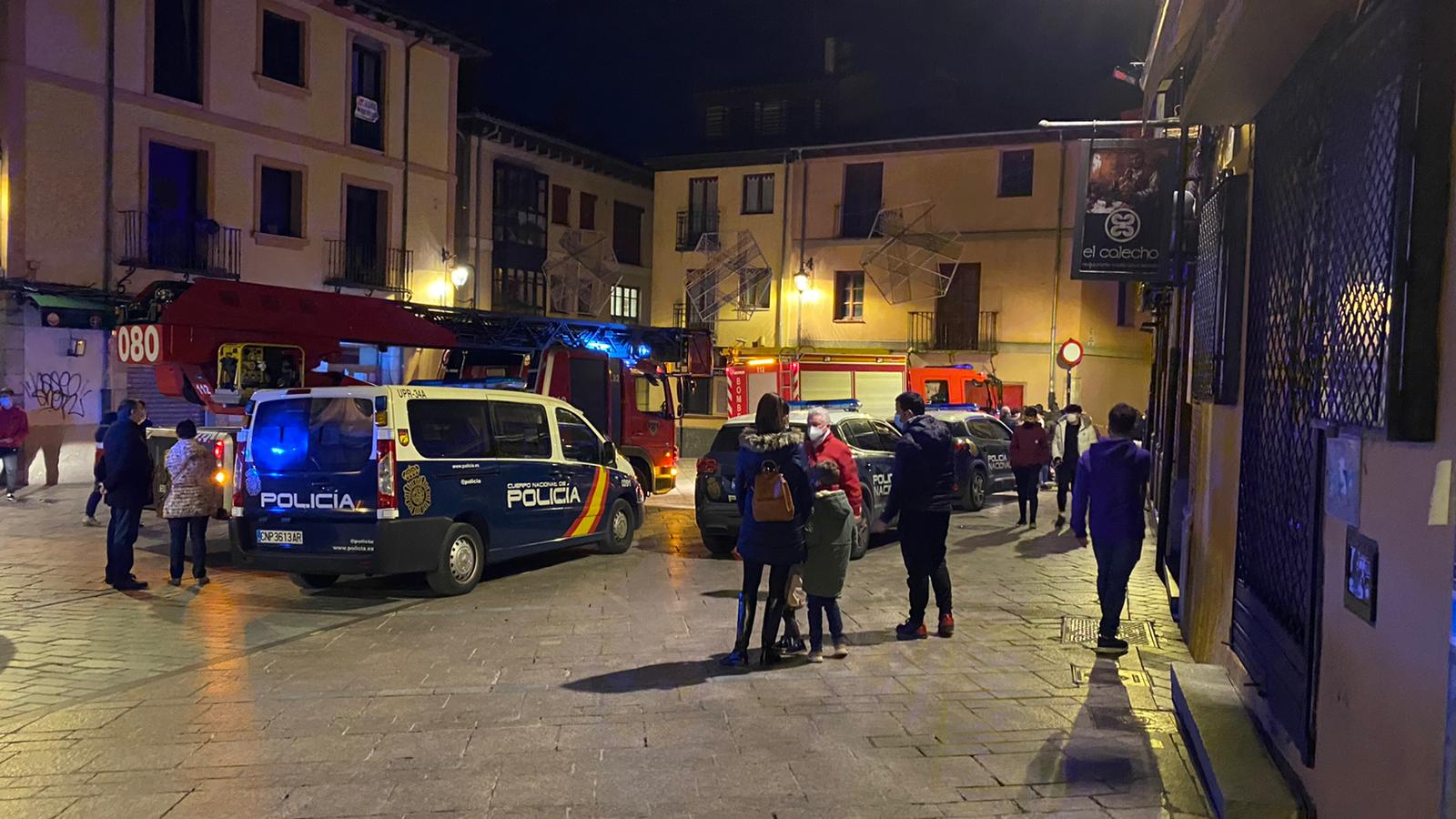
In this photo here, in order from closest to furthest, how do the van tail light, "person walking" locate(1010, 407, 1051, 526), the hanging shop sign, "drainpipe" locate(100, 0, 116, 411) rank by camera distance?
the van tail light
the hanging shop sign
"person walking" locate(1010, 407, 1051, 526)
"drainpipe" locate(100, 0, 116, 411)

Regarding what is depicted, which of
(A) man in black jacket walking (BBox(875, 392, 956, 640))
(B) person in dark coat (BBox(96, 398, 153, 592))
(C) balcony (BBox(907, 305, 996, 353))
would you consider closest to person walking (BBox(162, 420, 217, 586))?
(B) person in dark coat (BBox(96, 398, 153, 592))

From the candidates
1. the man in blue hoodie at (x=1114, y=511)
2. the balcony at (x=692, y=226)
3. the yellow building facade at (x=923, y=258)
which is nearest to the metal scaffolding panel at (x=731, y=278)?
the yellow building facade at (x=923, y=258)

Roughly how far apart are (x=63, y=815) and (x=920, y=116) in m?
33.1

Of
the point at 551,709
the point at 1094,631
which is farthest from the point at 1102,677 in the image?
the point at 551,709

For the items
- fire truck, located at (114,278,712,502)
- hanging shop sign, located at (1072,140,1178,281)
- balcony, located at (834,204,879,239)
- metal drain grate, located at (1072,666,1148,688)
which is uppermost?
balcony, located at (834,204,879,239)

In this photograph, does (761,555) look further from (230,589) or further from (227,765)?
(230,589)

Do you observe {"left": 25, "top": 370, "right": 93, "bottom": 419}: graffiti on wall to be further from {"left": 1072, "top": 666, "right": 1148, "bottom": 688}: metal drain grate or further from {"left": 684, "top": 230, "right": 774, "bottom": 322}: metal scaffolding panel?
{"left": 1072, "top": 666, "right": 1148, "bottom": 688}: metal drain grate

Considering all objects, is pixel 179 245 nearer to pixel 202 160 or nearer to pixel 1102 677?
pixel 202 160

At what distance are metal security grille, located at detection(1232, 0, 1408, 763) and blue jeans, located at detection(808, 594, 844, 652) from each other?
2581mm

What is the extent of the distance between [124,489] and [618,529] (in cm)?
501

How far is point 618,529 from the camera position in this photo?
11953mm

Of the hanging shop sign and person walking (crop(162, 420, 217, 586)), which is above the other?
the hanging shop sign

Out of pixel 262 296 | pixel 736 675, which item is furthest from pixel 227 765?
pixel 262 296

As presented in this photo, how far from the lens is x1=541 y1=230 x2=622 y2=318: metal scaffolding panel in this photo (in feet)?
96.5
